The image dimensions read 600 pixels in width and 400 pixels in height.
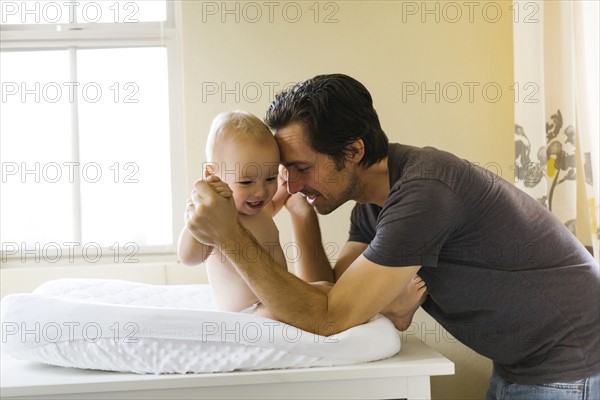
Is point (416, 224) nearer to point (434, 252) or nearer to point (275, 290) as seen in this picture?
point (434, 252)

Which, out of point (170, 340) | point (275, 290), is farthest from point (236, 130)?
point (170, 340)

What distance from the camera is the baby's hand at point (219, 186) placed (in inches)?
58.0

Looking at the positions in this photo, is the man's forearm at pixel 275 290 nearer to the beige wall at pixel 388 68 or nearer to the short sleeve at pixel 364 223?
the short sleeve at pixel 364 223

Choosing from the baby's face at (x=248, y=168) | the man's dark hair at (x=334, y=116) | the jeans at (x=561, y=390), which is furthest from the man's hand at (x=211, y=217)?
the jeans at (x=561, y=390)

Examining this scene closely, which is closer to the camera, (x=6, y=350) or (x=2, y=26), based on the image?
(x=6, y=350)

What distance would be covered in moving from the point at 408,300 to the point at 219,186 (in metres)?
0.48

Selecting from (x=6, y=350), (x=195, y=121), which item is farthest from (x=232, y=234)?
(x=195, y=121)

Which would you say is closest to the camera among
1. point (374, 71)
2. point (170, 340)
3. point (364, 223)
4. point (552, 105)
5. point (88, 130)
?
point (170, 340)

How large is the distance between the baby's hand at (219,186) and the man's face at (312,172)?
0.61ft

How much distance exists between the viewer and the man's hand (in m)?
1.43

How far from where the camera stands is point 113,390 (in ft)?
4.36

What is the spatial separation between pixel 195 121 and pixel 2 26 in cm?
71

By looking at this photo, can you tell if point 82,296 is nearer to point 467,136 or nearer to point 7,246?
point 7,246

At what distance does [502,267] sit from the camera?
1.53 metres
